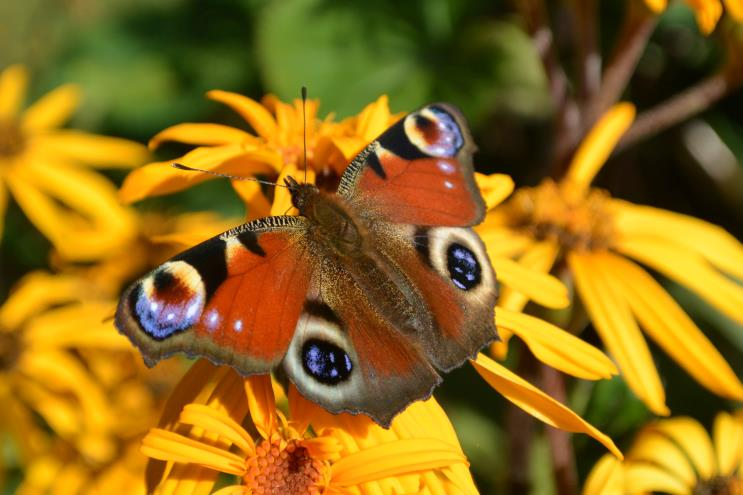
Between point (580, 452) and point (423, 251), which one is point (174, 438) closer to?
point (423, 251)

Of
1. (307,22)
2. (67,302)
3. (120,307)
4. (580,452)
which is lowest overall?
(67,302)

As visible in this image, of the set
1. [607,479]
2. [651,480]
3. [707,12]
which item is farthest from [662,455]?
[707,12]

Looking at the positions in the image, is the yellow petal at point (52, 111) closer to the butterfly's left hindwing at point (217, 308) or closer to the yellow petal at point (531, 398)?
the butterfly's left hindwing at point (217, 308)

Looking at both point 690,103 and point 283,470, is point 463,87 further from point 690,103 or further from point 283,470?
point 283,470

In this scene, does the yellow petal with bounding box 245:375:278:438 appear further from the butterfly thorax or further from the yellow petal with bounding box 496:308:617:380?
the yellow petal with bounding box 496:308:617:380

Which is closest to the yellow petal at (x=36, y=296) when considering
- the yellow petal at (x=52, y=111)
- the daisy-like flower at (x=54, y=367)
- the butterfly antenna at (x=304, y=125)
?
the daisy-like flower at (x=54, y=367)

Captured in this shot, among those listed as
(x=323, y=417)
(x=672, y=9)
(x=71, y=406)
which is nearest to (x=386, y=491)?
(x=323, y=417)
